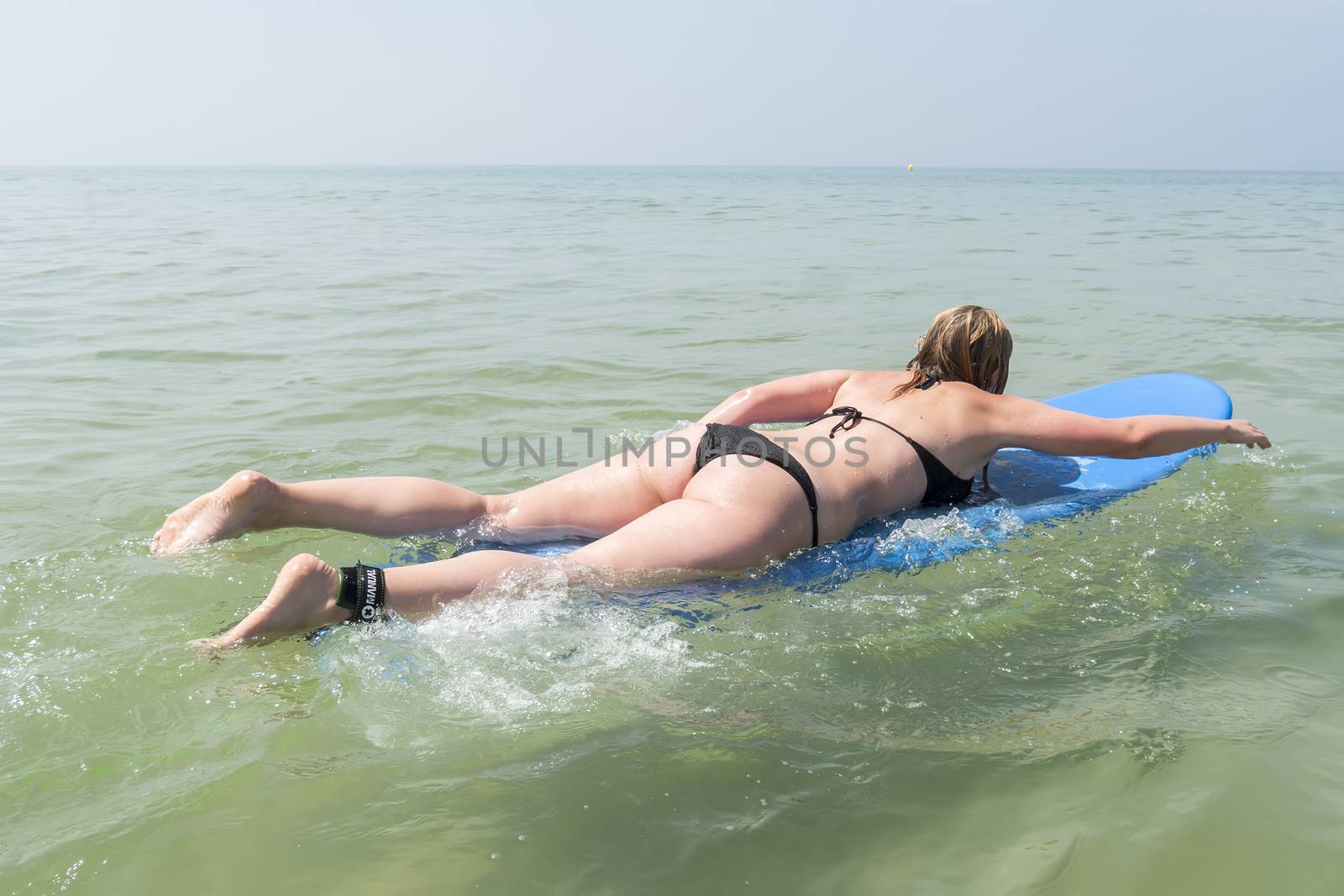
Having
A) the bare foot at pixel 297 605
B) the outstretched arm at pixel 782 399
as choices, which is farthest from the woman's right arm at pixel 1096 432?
the bare foot at pixel 297 605

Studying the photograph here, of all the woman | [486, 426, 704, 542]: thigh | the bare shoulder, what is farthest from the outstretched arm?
[486, 426, 704, 542]: thigh

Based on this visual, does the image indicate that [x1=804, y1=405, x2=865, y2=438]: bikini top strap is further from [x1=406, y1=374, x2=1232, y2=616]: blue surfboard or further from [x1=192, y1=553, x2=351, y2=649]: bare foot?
[x1=192, y1=553, x2=351, y2=649]: bare foot

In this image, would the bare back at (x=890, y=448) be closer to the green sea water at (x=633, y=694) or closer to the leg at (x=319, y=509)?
the green sea water at (x=633, y=694)

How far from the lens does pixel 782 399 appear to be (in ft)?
13.7

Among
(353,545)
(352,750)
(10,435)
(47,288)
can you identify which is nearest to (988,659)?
(352,750)

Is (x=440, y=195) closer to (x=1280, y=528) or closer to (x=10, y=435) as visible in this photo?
(x=10, y=435)

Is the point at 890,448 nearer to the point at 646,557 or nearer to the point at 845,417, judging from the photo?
the point at 845,417

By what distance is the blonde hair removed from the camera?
374 centimetres

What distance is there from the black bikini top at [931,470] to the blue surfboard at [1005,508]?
2.5 inches

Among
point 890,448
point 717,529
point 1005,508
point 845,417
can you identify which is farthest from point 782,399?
point 717,529

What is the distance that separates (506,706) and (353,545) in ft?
4.84

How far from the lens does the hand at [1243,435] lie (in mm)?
3961

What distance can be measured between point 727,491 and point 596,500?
Result: 1.92 feet

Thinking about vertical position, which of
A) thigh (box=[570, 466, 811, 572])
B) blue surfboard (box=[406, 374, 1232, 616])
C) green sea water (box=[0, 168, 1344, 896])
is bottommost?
green sea water (box=[0, 168, 1344, 896])
